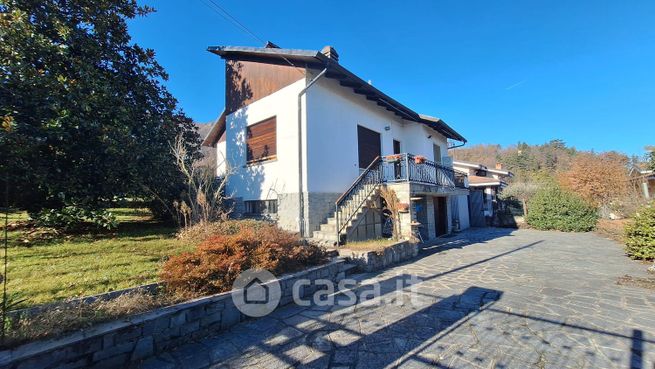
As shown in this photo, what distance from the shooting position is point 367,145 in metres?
11.9

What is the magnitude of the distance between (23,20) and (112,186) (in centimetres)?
415

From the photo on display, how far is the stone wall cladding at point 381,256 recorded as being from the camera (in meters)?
→ 7.15

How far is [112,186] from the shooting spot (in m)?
7.67

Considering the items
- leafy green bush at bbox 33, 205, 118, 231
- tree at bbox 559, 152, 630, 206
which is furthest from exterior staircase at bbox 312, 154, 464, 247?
tree at bbox 559, 152, 630, 206

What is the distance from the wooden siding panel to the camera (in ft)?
32.5

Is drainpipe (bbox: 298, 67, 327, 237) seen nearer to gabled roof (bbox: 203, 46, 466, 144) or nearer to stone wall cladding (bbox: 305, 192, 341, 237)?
stone wall cladding (bbox: 305, 192, 341, 237)

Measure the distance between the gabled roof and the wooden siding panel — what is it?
0.73 ft

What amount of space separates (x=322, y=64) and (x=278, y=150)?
3.19 meters

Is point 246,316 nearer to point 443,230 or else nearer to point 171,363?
point 171,363

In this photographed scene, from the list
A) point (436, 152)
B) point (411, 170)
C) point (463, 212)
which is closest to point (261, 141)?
point (411, 170)

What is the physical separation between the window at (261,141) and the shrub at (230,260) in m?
4.53

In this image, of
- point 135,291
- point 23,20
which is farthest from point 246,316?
point 23,20

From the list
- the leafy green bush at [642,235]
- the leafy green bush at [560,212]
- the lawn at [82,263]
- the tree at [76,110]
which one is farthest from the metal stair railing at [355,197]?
the leafy green bush at [560,212]

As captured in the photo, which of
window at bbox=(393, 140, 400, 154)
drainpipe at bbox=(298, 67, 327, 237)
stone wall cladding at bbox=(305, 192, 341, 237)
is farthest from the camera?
window at bbox=(393, 140, 400, 154)
